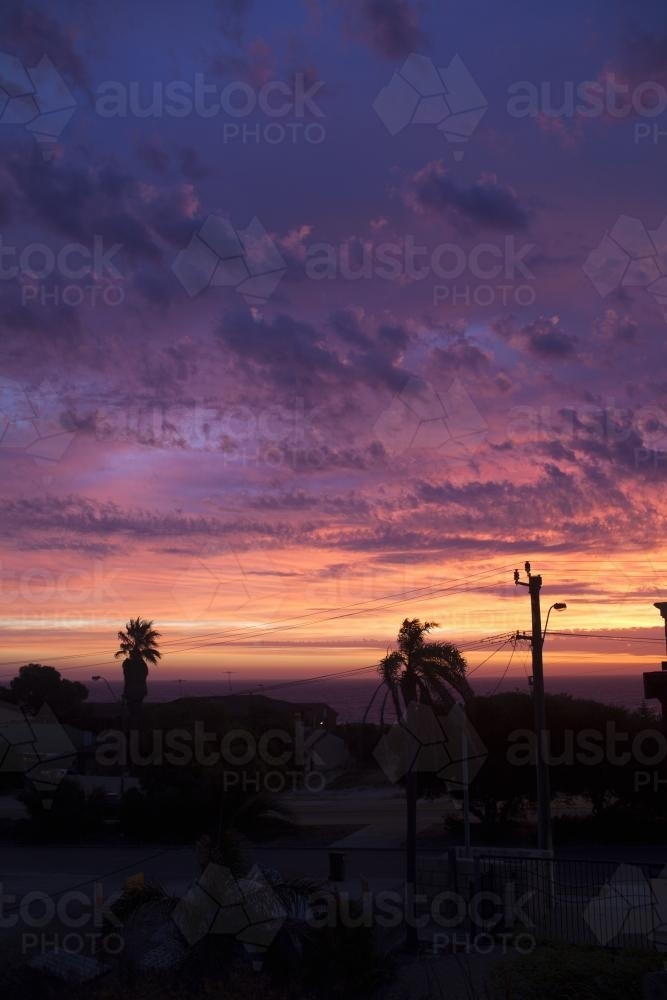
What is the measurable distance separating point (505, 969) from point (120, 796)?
3019 centimetres

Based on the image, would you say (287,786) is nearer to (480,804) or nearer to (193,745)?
(193,745)

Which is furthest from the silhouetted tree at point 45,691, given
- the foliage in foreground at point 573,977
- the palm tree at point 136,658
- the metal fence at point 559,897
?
the foliage in foreground at point 573,977

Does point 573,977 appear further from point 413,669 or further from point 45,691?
point 45,691

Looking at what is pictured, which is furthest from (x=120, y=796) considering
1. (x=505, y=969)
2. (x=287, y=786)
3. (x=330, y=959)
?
(x=505, y=969)

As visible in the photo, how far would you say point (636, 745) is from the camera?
33.7 metres

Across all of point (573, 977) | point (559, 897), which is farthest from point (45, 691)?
point (573, 977)

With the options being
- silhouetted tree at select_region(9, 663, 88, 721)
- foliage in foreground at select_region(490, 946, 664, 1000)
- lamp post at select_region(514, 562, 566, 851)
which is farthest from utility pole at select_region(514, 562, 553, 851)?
silhouetted tree at select_region(9, 663, 88, 721)

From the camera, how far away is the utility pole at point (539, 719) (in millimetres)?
24453

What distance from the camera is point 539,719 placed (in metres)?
25.1

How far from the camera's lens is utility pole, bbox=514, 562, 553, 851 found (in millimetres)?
24453

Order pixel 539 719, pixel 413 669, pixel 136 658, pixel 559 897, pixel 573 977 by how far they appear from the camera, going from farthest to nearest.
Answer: pixel 136 658 < pixel 539 719 < pixel 413 669 < pixel 559 897 < pixel 573 977

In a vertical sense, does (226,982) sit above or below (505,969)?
below

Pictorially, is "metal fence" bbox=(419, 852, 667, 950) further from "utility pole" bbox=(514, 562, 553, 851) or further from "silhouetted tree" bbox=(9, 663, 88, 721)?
"silhouetted tree" bbox=(9, 663, 88, 721)

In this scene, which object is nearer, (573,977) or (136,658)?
(573,977)
